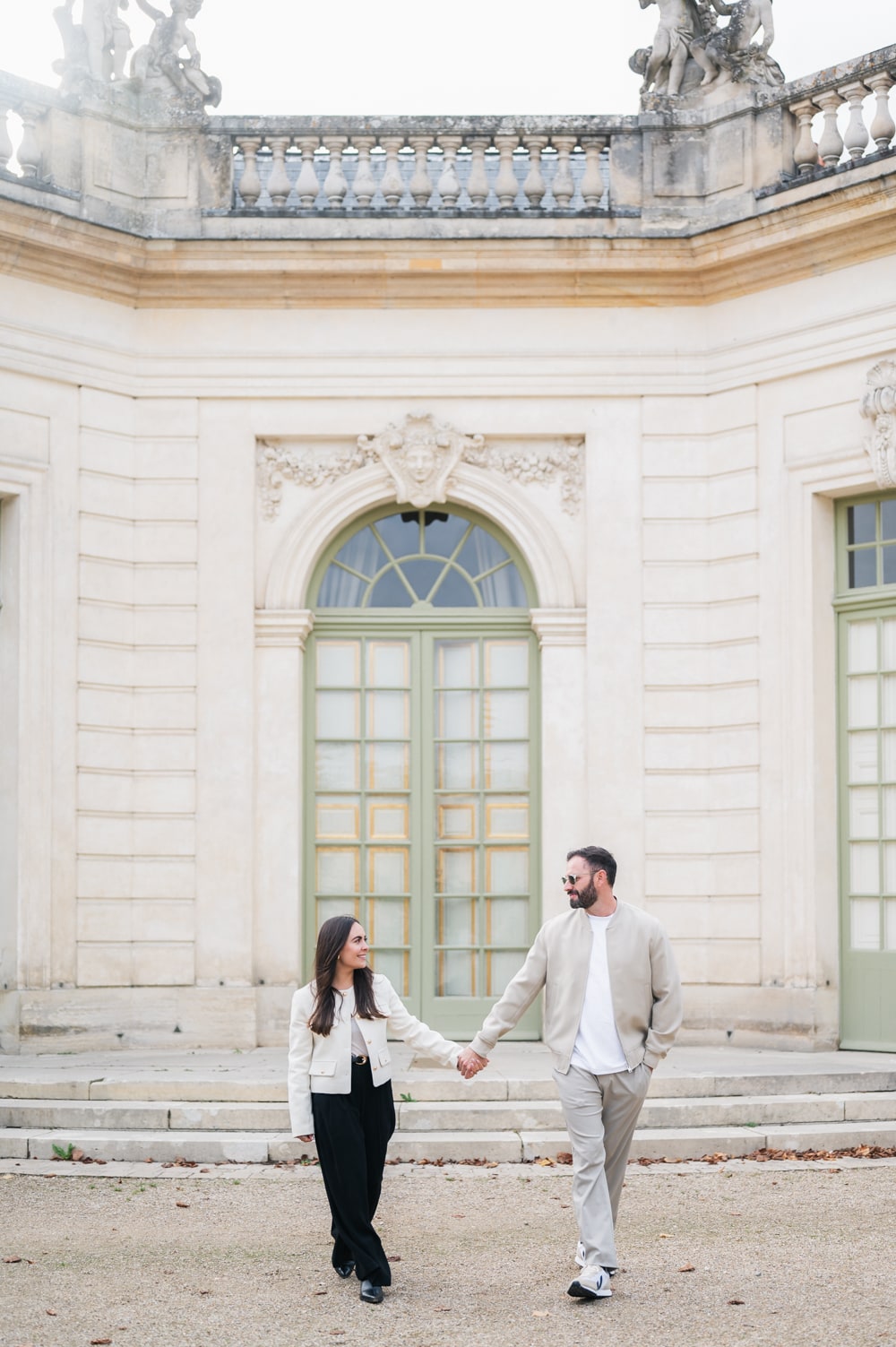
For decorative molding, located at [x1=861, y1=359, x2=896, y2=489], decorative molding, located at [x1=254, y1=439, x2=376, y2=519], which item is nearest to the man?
decorative molding, located at [x1=861, y1=359, x2=896, y2=489]

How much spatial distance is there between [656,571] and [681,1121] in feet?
12.7

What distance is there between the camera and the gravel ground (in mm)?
5203

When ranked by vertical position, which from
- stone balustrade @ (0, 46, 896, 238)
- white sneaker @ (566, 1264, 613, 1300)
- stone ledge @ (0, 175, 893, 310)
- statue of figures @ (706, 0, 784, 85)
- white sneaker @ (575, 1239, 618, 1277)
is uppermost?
statue of figures @ (706, 0, 784, 85)

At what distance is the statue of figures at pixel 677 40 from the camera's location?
1105 centimetres

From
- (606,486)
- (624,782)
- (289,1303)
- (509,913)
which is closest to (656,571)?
(606,486)

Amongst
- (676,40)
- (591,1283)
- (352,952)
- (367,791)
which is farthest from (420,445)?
(591,1283)

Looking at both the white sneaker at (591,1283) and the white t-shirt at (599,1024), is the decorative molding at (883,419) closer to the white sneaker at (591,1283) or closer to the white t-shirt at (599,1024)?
the white t-shirt at (599,1024)

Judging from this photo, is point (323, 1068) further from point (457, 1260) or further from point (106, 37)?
point (106, 37)

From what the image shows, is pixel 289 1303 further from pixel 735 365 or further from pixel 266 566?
pixel 735 365

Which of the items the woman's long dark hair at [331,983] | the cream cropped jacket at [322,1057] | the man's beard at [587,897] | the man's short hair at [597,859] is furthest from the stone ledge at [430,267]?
the cream cropped jacket at [322,1057]

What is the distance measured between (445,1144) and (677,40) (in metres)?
7.24

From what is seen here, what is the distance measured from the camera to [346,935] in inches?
227

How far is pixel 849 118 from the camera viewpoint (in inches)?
416

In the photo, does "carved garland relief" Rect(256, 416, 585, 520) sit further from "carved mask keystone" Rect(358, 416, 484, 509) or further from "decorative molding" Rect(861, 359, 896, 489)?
"decorative molding" Rect(861, 359, 896, 489)
